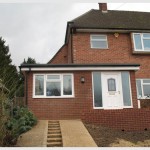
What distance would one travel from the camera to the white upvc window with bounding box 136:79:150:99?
18.4m

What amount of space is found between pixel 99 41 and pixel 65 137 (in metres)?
11.2

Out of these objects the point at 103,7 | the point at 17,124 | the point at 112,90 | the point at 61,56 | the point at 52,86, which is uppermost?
the point at 103,7

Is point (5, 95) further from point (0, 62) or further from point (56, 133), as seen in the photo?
point (0, 62)

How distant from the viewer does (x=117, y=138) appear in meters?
10.9

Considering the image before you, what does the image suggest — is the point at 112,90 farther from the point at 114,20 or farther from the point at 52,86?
the point at 114,20

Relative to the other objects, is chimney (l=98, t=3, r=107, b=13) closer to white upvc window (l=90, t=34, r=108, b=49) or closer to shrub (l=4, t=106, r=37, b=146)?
white upvc window (l=90, t=34, r=108, b=49)

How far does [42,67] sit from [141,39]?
828 cm

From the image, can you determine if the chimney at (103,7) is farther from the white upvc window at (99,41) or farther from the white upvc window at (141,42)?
the white upvc window at (141,42)

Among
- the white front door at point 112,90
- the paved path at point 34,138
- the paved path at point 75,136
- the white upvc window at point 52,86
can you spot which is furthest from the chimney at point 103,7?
the paved path at point 34,138

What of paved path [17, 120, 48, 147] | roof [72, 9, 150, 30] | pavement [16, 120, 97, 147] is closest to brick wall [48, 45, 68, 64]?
roof [72, 9, 150, 30]

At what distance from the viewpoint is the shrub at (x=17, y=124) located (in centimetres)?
899

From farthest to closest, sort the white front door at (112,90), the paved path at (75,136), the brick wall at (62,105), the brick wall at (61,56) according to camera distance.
→ the brick wall at (61,56) < the white front door at (112,90) < the brick wall at (62,105) < the paved path at (75,136)

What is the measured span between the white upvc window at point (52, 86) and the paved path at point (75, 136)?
297 centimetres

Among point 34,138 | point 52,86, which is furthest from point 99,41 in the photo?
point 34,138
